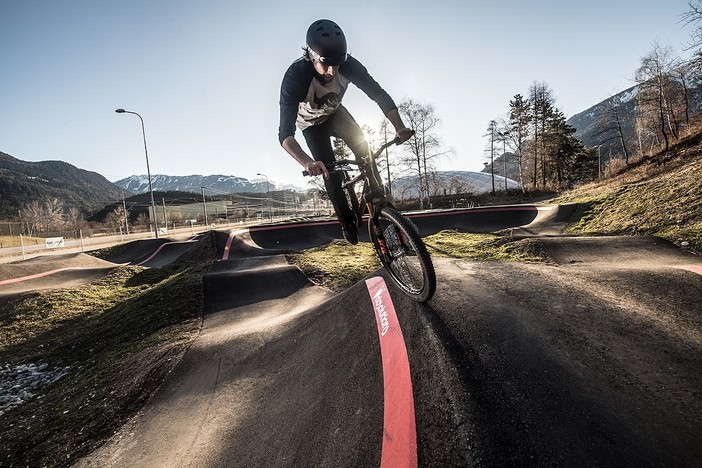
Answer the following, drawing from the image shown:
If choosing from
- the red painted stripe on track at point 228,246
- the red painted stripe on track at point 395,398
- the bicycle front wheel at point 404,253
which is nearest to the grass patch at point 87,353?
the red painted stripe on track at point 395,398

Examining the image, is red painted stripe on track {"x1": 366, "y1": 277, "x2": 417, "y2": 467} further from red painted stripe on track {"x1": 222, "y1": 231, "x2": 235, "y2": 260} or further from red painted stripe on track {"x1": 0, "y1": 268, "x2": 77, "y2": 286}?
red painted stripe on track {"x1": 0, "y1": 268, "x2": 77, "y2": 286}

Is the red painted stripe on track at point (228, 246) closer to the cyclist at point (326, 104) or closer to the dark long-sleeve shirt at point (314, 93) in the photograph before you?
the cyclist at point (326, 104)

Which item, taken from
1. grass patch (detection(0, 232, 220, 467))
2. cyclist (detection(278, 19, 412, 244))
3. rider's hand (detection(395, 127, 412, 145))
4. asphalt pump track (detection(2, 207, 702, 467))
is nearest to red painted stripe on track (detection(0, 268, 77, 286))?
grass patch (detection(0, 232, 220, 467))

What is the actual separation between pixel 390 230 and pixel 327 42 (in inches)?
81.3

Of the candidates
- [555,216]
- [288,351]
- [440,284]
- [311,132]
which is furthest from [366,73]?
[555,216]

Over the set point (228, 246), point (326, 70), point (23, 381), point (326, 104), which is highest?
point (326, 70)

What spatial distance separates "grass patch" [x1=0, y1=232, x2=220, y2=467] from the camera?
12.1 feet

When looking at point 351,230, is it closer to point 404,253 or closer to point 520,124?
point 404,253

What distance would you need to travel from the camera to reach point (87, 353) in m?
6.54

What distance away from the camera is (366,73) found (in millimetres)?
3990

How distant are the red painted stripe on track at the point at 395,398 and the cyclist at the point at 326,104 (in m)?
1.65

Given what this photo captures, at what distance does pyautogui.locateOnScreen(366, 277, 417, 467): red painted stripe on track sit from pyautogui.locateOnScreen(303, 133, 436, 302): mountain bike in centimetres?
45

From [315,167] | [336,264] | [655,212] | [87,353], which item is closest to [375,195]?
[315,167]

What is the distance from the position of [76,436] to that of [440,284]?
4.31m
